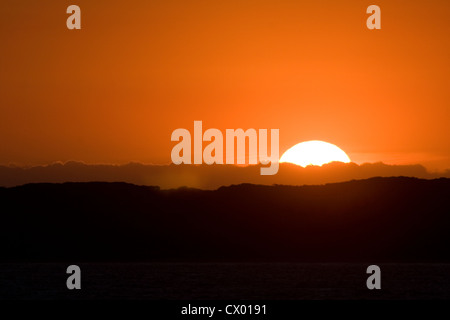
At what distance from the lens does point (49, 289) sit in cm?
11956

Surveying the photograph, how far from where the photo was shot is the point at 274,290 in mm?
113688
